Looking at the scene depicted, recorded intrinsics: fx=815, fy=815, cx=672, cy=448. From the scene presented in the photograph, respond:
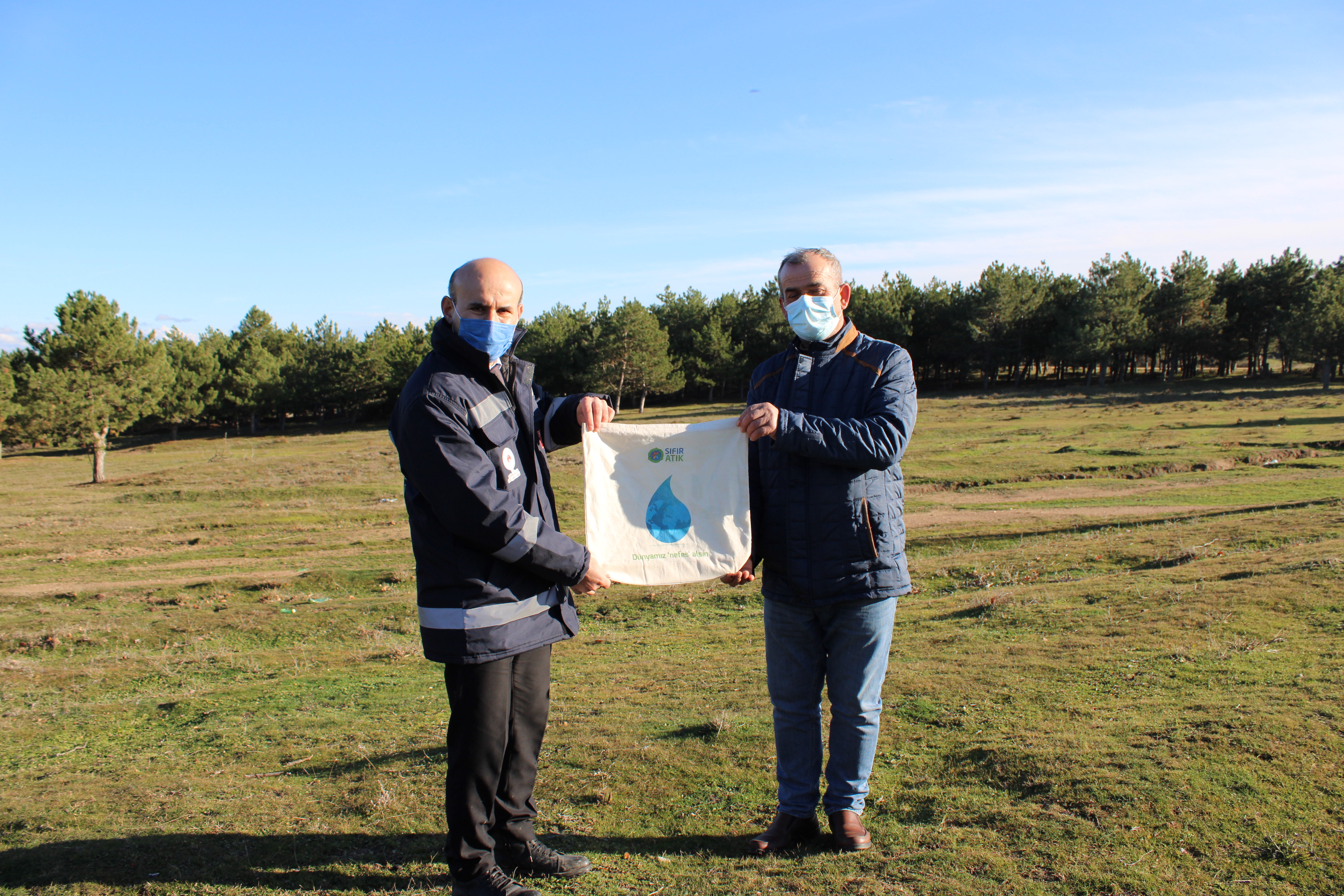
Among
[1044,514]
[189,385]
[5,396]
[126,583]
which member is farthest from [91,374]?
[1044,514]

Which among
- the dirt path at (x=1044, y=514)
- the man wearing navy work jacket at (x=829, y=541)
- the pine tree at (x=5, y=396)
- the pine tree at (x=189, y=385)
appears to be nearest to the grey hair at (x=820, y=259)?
the man wearing navy work jacket at (x=829, y=541)

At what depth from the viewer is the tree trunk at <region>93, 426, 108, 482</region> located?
144 ft

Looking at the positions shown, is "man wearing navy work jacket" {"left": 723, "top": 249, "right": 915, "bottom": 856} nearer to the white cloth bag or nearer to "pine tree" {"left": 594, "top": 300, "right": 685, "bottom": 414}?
the white cloth bag

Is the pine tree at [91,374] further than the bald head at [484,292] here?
Yes

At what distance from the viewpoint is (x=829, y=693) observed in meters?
4.02

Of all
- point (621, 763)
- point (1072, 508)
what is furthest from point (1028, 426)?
point (621, 763)

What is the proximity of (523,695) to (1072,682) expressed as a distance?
161 inches

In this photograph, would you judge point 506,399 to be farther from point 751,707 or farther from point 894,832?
point 751,707

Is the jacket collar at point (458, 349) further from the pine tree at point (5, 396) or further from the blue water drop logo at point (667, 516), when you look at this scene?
the pine tree at point (5, 396)

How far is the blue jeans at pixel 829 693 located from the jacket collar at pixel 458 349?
6.13 ft

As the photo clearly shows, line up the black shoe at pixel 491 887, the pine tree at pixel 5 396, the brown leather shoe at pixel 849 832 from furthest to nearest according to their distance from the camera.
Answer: the pine tree at pixel 5 396 < the brown leather shoe at pixel 849 832 < the black shoe at pixel 491 887

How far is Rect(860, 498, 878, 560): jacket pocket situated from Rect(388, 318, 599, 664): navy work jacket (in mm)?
1320

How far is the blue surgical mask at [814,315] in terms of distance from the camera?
406 cm

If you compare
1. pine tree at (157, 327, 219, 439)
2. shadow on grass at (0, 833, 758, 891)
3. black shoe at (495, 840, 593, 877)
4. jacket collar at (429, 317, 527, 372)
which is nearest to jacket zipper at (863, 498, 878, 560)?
shadow on grass at (0, 833, 758, 891)
